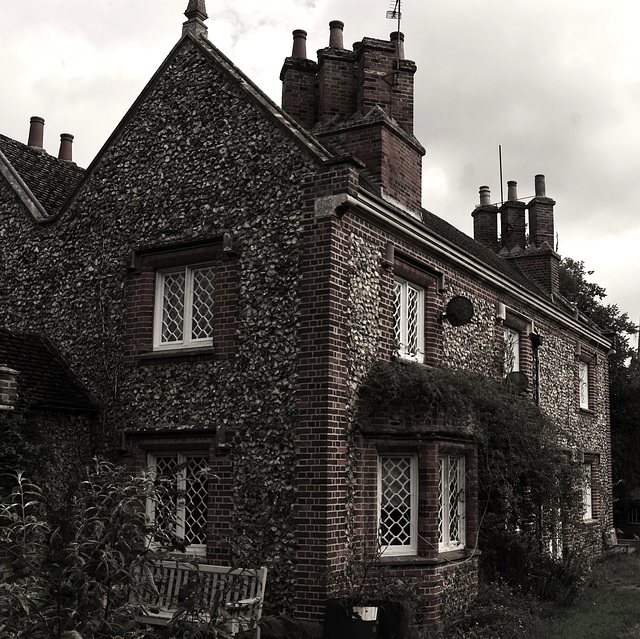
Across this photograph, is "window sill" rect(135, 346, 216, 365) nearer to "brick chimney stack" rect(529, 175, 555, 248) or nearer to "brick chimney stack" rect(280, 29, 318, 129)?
"brick chimney stack" rect(280, 29, 318, 129)

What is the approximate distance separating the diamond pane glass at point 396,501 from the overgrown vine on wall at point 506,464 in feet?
2.77

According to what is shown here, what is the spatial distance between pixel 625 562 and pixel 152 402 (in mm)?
14040

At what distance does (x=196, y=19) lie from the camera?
1342cm

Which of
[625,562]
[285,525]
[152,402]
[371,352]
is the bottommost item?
[625,562]

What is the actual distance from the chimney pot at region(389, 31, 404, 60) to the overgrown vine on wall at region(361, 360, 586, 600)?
6.02 metres

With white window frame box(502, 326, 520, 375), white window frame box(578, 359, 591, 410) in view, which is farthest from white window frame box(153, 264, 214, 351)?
white window frame box(578, 359, 591, 410)

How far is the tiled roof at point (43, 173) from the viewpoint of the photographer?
16.0 metres

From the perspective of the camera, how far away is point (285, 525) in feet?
34.3

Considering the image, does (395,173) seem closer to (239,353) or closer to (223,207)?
(223,207)

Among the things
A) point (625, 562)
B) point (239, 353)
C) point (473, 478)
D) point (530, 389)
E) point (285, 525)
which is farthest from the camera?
point (625, 562)

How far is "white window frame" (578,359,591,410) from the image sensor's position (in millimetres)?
22766

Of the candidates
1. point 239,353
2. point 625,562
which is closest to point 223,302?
point 239,353

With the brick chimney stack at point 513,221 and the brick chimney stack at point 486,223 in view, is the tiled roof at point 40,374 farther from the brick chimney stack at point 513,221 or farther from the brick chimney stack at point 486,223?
the brick chimney stack at point 486,223

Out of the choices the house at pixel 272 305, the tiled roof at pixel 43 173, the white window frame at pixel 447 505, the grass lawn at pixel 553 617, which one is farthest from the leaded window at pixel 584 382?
the tiled roof at pixel 43 173
